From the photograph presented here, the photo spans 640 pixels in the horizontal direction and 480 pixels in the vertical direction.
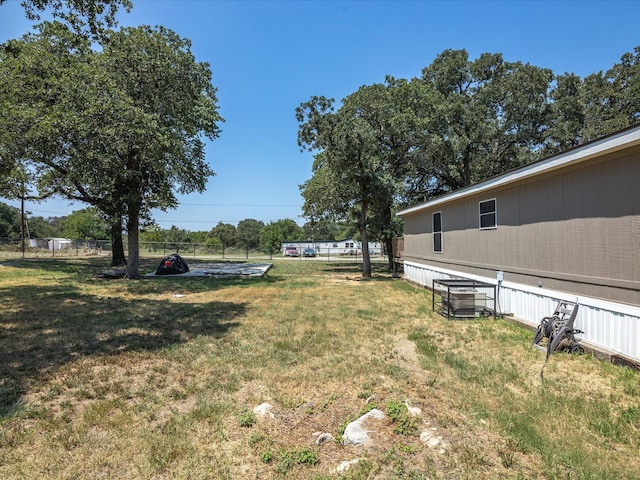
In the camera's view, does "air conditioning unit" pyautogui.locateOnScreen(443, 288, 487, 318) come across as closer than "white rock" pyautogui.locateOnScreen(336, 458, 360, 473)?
No

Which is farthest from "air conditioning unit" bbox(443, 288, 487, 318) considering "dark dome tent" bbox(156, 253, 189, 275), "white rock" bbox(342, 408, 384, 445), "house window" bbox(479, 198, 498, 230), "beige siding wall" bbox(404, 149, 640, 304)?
"dark dome tent" bbox(156, 253, 189, 275)

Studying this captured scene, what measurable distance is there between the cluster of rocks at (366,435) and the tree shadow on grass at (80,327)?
276cm

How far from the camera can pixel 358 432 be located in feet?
9.09

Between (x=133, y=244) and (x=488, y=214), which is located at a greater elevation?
(x=488, y=214)

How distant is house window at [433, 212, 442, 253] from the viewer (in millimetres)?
10906

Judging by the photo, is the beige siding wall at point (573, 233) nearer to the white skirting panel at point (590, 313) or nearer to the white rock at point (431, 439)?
the white skirting panel at point (590, 313)

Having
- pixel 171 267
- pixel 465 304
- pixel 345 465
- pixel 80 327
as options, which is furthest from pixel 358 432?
pixel 171 267

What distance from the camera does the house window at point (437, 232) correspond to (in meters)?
10.9

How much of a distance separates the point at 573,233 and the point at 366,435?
459 centimetres

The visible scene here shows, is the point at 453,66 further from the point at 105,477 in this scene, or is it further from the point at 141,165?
the point at 105,477

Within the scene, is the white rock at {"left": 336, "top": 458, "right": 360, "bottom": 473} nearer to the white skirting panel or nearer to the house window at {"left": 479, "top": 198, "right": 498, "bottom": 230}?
the white skirting panel

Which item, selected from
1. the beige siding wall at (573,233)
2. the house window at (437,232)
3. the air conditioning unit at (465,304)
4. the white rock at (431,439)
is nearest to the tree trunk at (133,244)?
the house window at (437,232)

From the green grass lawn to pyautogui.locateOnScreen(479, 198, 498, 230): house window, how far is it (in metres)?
2.35

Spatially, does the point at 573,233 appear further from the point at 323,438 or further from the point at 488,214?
the point at 323,438
